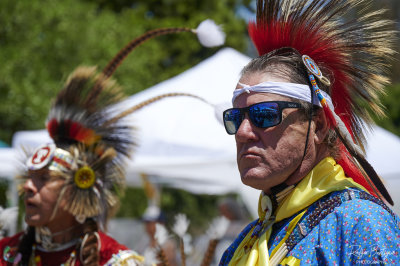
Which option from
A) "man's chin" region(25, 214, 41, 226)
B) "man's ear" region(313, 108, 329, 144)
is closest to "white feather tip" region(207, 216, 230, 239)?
"man's chin" region(25, 214, 41, 226)

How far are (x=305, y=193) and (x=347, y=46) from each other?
60 centimetres

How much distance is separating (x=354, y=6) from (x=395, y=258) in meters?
0.97

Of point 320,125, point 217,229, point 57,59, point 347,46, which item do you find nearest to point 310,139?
point 320,125

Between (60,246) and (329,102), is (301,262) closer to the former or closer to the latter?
(329,102)

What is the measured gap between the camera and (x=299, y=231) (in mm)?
1909

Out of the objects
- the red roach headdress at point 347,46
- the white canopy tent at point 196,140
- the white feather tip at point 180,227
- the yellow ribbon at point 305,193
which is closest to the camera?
the yellow ribbon at point 305,193

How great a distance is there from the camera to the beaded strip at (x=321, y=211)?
1.89m

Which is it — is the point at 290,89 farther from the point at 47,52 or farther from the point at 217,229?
the point at 47,52

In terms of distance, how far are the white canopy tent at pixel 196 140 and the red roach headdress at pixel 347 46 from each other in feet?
10.1

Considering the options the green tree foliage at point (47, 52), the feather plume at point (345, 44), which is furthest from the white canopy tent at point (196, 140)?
the feather plume at point (345, 44)

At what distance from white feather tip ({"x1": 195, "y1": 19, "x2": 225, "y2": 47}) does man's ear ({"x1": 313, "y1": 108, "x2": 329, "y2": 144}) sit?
150 cm

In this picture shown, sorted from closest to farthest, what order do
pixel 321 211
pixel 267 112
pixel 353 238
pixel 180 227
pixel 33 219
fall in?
1. pixel 353 238
2. pixel 321 211
3. pixel 267 112
4. pixel 180 227
5. pixel 33 219

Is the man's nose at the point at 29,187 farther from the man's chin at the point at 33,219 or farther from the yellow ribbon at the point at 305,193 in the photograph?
the yellow ribbon at the point at 305,193

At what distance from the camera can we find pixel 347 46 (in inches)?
85.9
